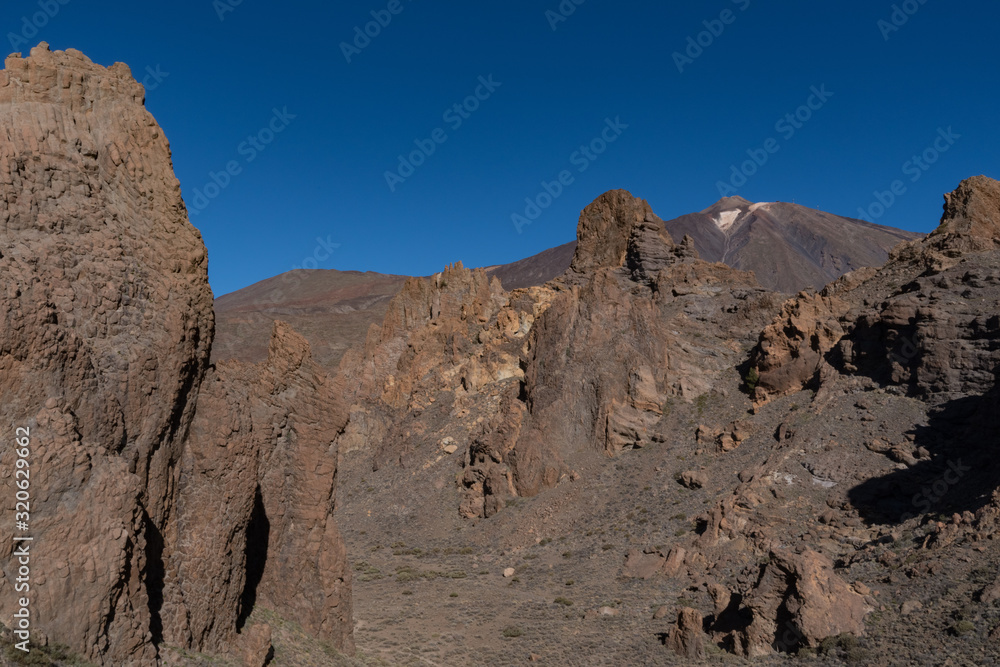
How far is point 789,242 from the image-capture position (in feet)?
542

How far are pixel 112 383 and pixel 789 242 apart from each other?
17283 centimetres

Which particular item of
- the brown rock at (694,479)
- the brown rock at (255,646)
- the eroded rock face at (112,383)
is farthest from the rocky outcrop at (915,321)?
the eroded rock face at (112,383)

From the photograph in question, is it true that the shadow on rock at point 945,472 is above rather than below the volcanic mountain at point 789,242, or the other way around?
below

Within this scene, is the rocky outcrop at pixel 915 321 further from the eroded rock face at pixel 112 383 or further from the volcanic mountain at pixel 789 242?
the volcanic mountain at pixel 789 242

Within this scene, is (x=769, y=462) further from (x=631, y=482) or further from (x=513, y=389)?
(x=513, y=389)

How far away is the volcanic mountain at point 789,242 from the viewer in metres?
136

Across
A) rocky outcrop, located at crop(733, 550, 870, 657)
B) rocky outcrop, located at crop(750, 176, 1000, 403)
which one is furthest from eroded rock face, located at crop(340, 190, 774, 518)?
rocky outcrop, located at crop(733, 550, 870, 657)

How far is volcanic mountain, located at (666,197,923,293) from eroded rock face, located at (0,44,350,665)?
404 ft

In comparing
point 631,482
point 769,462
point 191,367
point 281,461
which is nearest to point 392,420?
point 631,482

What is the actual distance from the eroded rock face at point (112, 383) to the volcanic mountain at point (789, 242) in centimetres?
12306

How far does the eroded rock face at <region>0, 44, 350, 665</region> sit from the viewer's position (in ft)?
26.1
